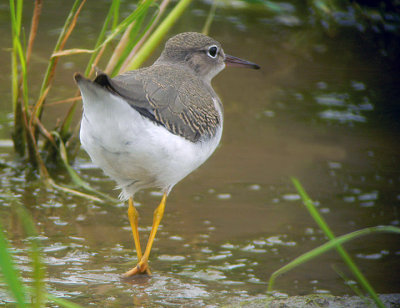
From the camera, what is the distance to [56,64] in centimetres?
511

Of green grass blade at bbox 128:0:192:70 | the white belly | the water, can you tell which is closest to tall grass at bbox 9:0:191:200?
green grass blade at bbox 128:0:192:70

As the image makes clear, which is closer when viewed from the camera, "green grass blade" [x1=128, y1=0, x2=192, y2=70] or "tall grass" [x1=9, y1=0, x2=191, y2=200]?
"tall grass" [x1=9, y1=0, x2=191, y2=200]

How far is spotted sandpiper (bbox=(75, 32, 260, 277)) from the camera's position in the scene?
12.0 feet

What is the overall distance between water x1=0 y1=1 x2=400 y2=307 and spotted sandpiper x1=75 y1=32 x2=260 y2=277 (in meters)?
0.43

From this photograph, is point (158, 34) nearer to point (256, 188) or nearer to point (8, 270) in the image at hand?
point (256, 188)

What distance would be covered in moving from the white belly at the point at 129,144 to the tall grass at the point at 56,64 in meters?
0.82

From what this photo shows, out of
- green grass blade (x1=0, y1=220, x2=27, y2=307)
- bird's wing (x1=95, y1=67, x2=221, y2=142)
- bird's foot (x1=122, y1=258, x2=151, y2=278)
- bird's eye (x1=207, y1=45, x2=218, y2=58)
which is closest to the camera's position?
green grass blade (x1=0, y1=220, x2=27, y2=307)

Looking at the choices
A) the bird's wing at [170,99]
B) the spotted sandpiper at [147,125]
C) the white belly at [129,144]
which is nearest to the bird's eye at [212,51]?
the spotted sandpiper at [147,125]

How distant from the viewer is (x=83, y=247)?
14.9ft

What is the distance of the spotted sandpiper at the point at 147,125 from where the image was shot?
3.66 m

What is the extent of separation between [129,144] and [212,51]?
1624 mm

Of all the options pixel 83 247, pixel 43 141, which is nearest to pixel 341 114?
pixel 43 141

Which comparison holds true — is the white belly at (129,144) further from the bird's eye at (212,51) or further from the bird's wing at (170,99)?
the bird's eye at (212,51)

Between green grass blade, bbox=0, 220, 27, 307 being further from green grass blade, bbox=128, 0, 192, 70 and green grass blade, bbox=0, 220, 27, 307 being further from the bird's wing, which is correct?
green grass blade, bbox=128, 0, 192, 70
